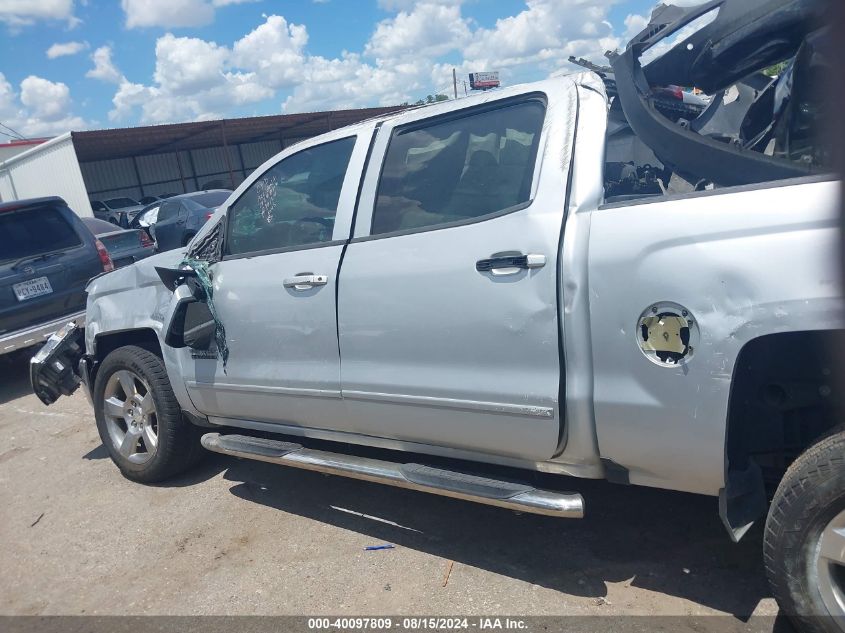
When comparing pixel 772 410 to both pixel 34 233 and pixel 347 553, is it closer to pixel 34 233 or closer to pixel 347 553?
pixel 347 553

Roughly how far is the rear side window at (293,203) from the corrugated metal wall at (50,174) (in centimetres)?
2251

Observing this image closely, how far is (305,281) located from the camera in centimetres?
321

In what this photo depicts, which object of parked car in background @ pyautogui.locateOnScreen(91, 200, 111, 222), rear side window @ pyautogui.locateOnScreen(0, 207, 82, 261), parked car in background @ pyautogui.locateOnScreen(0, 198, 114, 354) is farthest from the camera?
parked car in background @ pyautogui.locateOnScreen(91, 200, 111, 222)

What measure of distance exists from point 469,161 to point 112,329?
2633mm

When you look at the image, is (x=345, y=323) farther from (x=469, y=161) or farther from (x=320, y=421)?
(x=469, y=161)

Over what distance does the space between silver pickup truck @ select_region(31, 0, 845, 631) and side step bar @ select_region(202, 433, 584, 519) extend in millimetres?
11

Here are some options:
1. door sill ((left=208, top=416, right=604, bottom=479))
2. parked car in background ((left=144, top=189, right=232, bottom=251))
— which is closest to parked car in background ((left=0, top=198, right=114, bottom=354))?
door sill ((left=208, top=416, right=604, bottom=479))

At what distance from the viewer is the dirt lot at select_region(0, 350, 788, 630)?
279 cm

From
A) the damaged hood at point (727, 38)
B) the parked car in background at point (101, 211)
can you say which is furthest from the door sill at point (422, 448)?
the parked car in background at point (101, 211)

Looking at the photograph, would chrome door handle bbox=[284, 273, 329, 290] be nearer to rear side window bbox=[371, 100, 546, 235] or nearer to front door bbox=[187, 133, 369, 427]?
front door bbox=[187, 133, 369, 427]

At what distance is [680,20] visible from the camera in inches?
120

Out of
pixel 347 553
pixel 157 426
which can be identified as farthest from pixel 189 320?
pixel 347 553

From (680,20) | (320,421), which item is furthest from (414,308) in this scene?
(680,20)

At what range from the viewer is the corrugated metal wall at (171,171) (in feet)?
109
